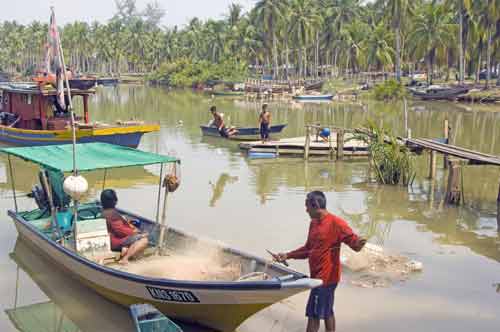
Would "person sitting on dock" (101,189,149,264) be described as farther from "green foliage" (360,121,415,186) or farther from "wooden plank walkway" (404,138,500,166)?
"green foliage" (360,121,415,186)

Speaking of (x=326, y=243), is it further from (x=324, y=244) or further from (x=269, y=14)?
(x=269, y=14)

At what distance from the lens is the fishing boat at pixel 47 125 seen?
20.9 m

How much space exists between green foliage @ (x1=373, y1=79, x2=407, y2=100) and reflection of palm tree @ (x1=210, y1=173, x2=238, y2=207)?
1356 inches

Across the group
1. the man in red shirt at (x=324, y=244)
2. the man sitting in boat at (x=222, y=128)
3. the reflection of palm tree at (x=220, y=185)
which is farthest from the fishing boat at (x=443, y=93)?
the man in red shirt at (x=324, y=244)

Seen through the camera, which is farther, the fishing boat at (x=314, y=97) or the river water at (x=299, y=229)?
the fishing boat at (x=314, y=97)

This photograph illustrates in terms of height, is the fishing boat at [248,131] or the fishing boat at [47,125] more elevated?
the fishing boat at [47,125]

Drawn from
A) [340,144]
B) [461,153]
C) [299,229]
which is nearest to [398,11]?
[340,144]

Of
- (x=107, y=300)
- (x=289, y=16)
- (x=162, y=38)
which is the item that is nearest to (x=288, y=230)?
(x=107, y=300)

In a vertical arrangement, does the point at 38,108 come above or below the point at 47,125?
above

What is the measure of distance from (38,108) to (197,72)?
52476mm

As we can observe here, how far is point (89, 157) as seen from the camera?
391 inches

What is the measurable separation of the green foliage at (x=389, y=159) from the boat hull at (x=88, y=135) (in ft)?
30.0

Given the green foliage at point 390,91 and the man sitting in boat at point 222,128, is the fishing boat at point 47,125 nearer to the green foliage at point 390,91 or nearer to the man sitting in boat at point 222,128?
the man sitting in boat at point 222,128

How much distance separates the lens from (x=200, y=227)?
1270 centimetres
